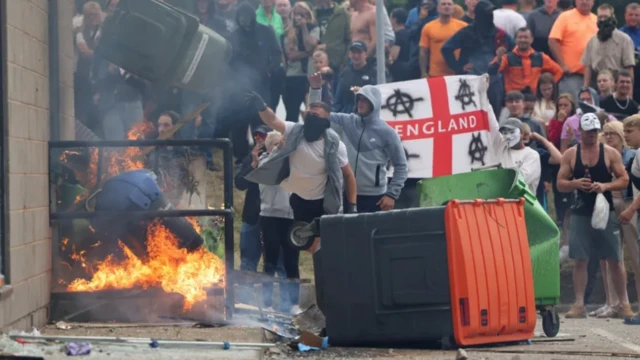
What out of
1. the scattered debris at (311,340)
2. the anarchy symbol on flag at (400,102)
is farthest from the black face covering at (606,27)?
the scattered debris at (311,340)

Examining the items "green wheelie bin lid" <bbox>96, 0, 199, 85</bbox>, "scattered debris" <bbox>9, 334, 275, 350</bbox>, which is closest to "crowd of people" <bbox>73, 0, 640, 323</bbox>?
"green wheelie bin lid" <bbox>96, 0, 199, 85</bbox>

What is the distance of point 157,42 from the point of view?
10.5 metres

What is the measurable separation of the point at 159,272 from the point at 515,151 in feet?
16.6

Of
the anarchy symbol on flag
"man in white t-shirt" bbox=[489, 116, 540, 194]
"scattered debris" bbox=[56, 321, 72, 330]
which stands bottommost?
"scattered debris" bbox=[56, 321, 72, 330]

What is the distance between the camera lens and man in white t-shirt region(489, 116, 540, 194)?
43.4ft

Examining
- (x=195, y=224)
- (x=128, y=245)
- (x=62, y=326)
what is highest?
(x=195, y=224)

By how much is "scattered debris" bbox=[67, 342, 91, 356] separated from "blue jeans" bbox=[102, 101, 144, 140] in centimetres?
753

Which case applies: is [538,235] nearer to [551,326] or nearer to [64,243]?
[551,326]

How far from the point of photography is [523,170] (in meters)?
13.2

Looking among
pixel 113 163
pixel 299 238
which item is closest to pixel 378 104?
pixel 299 238

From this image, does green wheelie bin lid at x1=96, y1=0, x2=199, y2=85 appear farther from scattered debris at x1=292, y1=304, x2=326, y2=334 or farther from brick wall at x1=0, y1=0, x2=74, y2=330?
scattered debris at x1=292, y1=304, x2=326, y2=334

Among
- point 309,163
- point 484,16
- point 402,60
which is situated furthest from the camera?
point 402,60

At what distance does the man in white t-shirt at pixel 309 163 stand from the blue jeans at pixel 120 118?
4096 millimetres

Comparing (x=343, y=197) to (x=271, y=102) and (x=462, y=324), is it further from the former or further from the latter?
(x=271, y=102)
